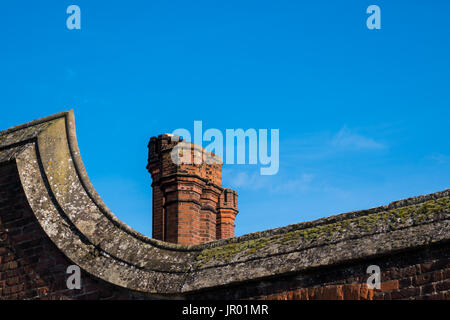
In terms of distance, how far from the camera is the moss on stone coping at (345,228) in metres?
4.40

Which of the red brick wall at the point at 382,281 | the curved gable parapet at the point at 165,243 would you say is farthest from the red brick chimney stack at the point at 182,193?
the red brick wall at the point at 382,281

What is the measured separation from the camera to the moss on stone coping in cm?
440

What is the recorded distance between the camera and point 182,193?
9945 millimetres

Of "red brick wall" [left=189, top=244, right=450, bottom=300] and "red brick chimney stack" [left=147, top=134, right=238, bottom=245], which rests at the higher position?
"red brick chimney stack" [left=147, top=134, right=238, bottom=245]

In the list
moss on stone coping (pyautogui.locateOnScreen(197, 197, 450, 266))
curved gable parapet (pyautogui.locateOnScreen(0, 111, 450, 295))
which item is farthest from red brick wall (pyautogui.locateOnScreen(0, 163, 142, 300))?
moss on stone coping (pyautogui.locateOnScreen(197, 197, 450, 266))

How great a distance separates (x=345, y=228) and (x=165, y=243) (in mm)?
1601

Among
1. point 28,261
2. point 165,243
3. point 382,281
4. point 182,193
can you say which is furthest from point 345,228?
point 182,193

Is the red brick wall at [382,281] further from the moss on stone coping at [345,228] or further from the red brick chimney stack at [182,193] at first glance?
the red brick chimney stack at [182,193]

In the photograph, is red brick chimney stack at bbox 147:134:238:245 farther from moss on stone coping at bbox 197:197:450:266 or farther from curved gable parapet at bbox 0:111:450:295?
moss on stone coping at bbox 197:197:450:266

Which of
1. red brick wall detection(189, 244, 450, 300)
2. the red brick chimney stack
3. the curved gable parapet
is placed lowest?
red brick wall detection(189, 244, 450, 300)

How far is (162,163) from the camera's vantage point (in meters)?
10.4
